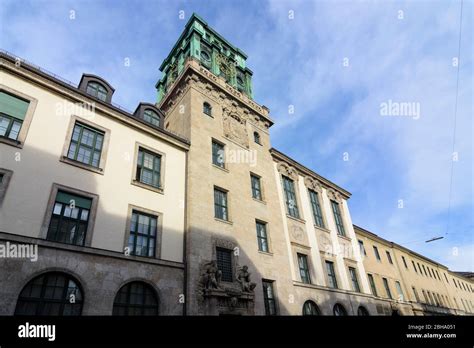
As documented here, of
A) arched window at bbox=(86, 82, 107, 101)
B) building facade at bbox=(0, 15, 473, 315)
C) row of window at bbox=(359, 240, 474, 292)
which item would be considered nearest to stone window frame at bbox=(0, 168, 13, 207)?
building facade at bbox=(0, 15, 473, 315)

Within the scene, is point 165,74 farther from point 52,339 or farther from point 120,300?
point 52,339

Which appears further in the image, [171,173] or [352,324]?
[171,173]

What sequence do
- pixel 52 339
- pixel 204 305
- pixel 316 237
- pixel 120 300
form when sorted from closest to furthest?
1. pixel 52 339
2. pixel 120 300
3. pixel 204 305
4. pixel 316 237

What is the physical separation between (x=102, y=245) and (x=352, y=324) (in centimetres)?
1097

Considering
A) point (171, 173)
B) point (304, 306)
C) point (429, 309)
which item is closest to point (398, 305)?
point (429, 309)

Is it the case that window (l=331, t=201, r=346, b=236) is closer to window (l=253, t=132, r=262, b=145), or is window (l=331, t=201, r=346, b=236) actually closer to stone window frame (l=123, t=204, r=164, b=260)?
window (l=253, t=132, r=262, b=145)

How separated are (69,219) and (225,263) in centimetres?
849

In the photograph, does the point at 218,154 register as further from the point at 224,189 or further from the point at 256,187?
the point at 256,187

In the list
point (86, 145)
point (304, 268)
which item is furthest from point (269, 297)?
point (86, 145)

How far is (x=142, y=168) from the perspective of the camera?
16.3m

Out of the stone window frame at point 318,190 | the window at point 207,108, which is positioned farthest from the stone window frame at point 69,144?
the stone window frame at point 318,190

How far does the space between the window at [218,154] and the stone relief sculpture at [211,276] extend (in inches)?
292

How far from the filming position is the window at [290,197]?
24141 mm

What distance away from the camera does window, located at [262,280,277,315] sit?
57.1 feet
